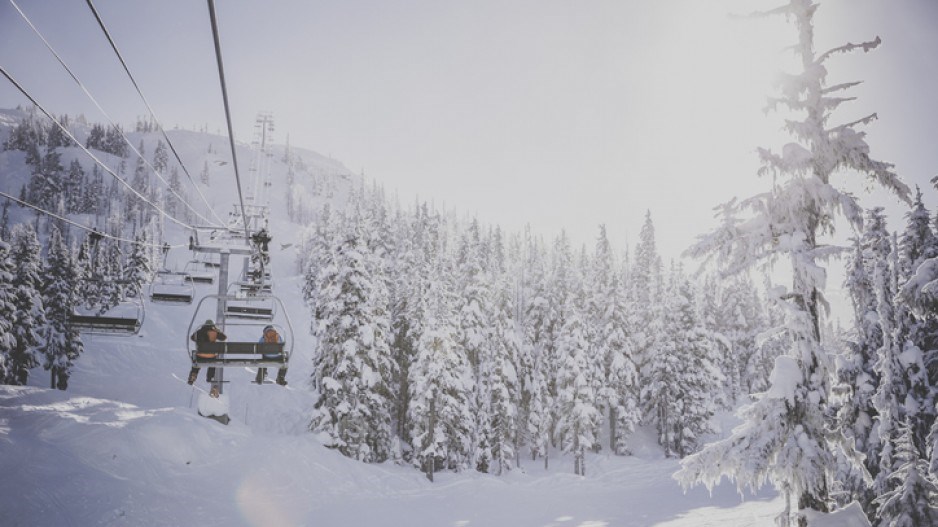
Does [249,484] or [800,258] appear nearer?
[800,258]

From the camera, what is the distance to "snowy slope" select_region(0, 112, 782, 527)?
15853mm

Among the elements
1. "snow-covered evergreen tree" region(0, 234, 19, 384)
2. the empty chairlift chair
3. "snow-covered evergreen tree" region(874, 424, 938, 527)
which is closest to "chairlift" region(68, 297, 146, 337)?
the empty chairlift chair

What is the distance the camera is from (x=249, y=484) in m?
20.7

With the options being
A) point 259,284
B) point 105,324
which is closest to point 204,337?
point 259,284

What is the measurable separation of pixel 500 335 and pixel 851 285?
24223mm

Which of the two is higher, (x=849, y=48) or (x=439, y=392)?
(x=849, y=48)

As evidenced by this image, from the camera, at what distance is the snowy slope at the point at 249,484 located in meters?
15.9

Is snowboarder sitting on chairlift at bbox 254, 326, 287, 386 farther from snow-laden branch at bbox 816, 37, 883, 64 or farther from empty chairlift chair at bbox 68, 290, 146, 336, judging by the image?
snow-laden branch at bbox 816, 37, 883, 64

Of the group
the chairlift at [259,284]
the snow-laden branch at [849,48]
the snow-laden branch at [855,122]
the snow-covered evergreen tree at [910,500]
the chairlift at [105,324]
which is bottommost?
the snow-covered evergreen tree at [910,500]

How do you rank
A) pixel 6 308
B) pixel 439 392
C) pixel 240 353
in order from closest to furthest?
pixel 240 353, pixel 439 392, pixel 6 308

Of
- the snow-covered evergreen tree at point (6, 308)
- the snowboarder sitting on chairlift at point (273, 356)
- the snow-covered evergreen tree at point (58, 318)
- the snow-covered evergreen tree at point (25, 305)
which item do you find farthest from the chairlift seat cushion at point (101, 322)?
the snow-covered evergreen tree at point (58, 318)

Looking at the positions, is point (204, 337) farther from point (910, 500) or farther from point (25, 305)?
point (25, 305)

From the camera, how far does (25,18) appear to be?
5.35 meters

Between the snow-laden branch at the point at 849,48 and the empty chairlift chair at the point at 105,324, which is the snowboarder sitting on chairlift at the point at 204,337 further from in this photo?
the snow-laden branch at the point at 849,48
